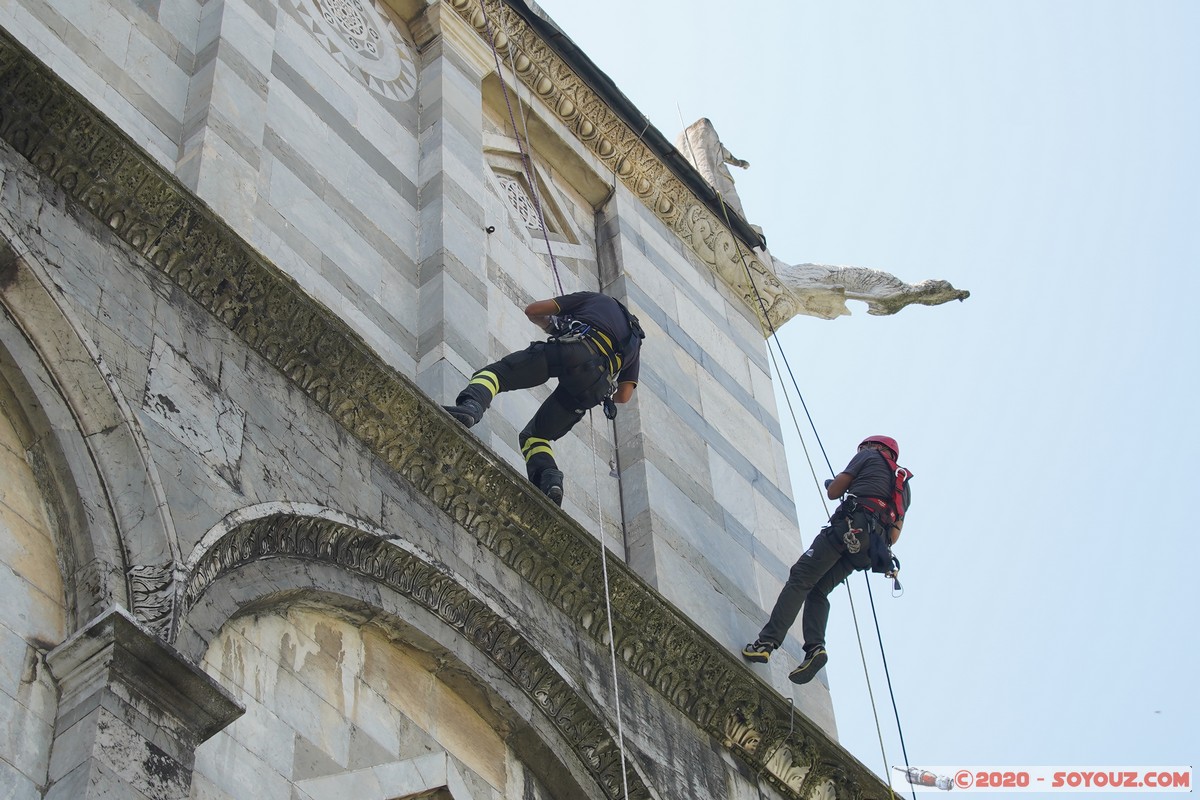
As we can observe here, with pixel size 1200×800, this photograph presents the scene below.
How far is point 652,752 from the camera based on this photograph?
9.11m

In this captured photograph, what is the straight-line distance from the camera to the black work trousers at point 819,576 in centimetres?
1112

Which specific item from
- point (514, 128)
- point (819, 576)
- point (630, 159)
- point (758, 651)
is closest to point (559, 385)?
point (758, 651)

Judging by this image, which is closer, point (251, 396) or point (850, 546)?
point (251, 396)

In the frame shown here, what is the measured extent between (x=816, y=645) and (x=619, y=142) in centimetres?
437

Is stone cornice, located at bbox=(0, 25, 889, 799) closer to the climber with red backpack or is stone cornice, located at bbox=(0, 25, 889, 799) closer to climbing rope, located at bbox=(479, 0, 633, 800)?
climbing rope, located at bbox=(479, 0, 633, 800)

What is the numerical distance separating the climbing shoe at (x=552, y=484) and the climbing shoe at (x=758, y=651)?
1678 millimetres

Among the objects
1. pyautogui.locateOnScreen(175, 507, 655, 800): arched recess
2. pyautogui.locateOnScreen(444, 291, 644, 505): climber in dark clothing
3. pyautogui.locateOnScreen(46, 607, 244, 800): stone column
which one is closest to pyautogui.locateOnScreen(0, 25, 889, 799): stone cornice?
pyautogui.locateOnScreen(175, 507, 655, 800): arched recess

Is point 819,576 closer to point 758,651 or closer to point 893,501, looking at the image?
point 758,651

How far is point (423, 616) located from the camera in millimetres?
8320

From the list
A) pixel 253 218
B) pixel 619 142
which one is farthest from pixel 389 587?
pixel 619 142

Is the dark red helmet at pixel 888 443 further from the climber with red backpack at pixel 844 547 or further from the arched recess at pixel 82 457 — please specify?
the arched recess at pixel 82 457

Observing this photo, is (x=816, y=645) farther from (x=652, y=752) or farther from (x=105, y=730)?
(x=105, y=730)

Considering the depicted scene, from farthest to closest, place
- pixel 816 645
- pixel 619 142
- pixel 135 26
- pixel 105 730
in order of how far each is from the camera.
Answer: pixel 619 142
pixel 816 645
pixel 135 26
pixel 105 730

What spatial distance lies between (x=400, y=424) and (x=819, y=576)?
346cm
